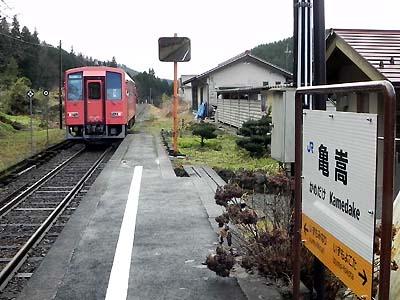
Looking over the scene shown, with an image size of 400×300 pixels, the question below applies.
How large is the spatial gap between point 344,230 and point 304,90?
952 millimetres

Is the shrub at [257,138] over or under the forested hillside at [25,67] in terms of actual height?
under

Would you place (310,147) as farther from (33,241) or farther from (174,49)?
(174,49)

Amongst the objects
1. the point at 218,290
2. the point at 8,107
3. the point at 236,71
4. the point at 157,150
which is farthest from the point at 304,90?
the point at 8,107

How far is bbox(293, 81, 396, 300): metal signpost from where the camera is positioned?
2.29 metres

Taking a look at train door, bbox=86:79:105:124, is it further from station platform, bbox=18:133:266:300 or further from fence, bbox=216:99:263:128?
station platform, bbox=18:133:266:300

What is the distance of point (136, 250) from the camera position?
5.55m

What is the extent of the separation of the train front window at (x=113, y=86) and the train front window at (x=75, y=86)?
0.98m

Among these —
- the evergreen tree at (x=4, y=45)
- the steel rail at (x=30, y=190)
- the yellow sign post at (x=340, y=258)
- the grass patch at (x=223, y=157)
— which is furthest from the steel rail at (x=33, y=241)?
the evergreen tree at (x=4, y=45)

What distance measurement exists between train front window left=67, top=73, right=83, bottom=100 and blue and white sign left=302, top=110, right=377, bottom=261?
17122 mm

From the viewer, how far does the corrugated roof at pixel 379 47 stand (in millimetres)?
6949

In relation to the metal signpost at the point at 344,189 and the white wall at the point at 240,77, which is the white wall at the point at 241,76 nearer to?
the white wall at the point at 240,77

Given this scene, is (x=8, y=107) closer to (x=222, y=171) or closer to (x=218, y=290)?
(x=222, y=171)

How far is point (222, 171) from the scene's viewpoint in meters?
12.8

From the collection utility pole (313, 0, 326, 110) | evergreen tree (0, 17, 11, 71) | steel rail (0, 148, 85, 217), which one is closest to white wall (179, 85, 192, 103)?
evergreen tree (0, 17, 11, 71)
